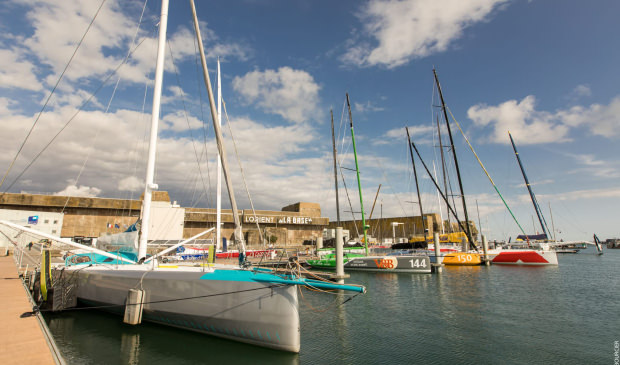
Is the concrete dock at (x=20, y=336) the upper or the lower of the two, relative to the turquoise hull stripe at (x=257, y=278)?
lower

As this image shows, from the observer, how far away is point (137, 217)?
47438mm

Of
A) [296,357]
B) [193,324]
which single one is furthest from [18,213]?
[296,357]

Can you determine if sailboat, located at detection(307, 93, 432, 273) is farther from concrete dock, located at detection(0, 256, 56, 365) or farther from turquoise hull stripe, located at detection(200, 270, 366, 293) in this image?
concrete dock, located at detection(0, 256, 56, 365)

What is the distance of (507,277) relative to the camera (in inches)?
795

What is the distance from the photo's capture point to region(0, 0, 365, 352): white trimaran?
23.7 feet

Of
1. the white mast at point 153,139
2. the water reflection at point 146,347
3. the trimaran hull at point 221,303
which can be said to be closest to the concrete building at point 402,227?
the white mast at point 153,139

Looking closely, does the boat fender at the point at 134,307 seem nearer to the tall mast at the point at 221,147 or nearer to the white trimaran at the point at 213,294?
the white trimaran at the point at 213,294

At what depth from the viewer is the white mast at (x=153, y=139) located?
32.6ft

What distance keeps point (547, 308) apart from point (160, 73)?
1811cm

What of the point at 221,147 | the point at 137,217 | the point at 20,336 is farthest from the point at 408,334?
the point at 137,217

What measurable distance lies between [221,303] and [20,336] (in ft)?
12.9

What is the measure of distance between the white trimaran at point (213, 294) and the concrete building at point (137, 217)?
58.1 ft

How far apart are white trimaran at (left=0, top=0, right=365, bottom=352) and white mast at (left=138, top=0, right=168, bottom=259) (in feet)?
0.10

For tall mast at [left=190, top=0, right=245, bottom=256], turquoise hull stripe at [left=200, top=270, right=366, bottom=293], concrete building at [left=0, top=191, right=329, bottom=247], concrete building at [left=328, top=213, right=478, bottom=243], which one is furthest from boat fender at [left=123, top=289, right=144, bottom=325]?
concrete building at [left=328, top=213, right=478, bottom=243]
